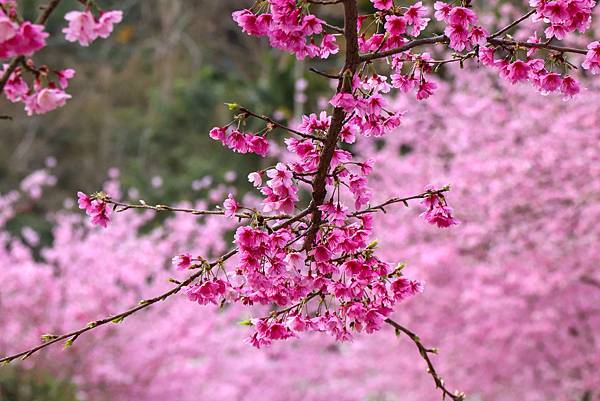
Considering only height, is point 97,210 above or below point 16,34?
above

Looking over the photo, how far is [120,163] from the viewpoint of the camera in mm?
16922

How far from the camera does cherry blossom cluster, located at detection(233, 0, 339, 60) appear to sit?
1582 mm

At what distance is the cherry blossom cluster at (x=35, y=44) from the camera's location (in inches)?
48.6

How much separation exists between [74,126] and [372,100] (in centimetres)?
1615

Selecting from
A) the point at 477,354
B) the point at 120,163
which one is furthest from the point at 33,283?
the point at 120,163

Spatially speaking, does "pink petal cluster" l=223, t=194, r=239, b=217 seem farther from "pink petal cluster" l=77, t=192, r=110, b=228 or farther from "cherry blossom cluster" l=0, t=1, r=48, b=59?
"cherry blossom cluster" l=0, t=1, r=48, b=59

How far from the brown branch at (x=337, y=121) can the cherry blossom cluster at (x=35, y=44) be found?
46 cm

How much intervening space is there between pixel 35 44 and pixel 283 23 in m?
0.52

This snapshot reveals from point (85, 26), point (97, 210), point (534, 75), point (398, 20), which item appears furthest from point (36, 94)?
point (534, 75)

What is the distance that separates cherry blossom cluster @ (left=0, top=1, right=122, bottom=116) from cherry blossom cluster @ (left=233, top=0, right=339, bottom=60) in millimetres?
320

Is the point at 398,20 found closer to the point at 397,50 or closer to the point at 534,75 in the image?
the point at 397,50

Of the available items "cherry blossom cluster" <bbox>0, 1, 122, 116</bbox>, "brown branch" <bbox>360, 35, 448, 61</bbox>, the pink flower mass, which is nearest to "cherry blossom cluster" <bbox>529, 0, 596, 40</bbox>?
"brown branch" <bbox>360, 35, 448, 61</bbox>

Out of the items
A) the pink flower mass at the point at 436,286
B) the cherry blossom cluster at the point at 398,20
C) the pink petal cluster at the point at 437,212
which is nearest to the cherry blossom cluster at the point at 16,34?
the cherry blossom cluster at the point at 398,20

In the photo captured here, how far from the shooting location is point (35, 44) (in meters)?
1.25
